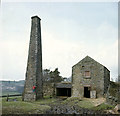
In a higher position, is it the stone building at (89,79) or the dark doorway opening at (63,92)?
the stone building at (89,79)

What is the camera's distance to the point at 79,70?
23234 mm

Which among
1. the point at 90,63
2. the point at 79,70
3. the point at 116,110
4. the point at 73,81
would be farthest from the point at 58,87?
the point at 116,110

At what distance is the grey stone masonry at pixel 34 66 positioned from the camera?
21.0 meters

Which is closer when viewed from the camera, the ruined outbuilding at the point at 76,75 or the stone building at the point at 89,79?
the ruined outbuilding at the point at 76,75

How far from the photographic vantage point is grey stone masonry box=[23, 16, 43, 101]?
21031 millimetres

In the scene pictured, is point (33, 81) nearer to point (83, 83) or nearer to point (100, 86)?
point (83, 83)

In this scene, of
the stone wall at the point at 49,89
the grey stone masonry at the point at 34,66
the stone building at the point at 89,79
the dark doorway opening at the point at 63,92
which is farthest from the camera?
the dark doorway opening at the point at 63,92

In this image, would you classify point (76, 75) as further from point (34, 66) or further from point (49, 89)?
point (34, 66)

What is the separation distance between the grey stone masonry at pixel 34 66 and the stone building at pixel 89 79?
541 centimetres

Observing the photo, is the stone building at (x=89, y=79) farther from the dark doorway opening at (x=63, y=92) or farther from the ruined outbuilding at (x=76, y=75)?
the dark doorway opening at (x=63, y=92)

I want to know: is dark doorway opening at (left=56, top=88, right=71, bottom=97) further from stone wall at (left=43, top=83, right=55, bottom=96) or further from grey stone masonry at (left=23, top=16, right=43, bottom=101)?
grey stone masonry at (left=23, top=16, right=43, bottom=101)

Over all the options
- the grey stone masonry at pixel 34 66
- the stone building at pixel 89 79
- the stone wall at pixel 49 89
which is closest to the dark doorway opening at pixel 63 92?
the stone wall at pixel 49 89

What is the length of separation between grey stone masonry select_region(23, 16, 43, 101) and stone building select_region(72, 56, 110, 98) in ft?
17.8

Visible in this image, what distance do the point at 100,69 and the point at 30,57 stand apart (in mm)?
10262
